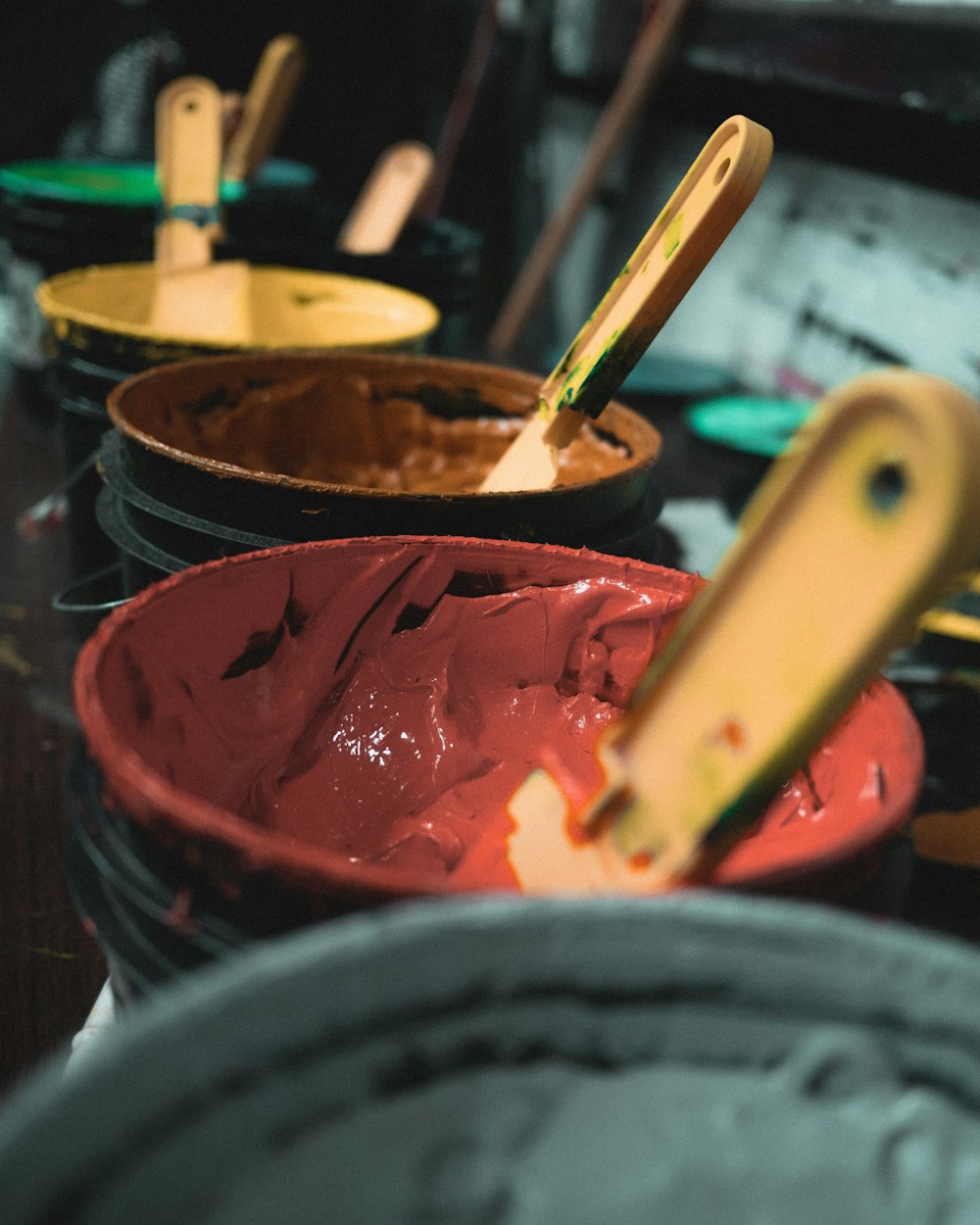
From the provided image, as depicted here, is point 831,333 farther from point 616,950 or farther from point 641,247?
point 616,950

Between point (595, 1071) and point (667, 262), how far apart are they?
24.2 inches

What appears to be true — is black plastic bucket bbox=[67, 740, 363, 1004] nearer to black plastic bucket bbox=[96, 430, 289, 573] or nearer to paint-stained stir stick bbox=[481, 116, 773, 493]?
black plastic bucket bbox=[96, 430, 289, 573]

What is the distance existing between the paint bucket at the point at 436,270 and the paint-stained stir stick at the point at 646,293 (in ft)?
2.39

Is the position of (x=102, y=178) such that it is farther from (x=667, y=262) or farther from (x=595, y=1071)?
(x=595, y=1071)

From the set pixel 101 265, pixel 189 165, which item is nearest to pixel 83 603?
pixel 189 165

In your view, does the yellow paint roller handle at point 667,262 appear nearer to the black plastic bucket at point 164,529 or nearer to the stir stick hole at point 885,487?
the black plastic bucket at point 164,529

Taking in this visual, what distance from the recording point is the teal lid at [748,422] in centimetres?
200

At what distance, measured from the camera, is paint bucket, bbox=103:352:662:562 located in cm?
81

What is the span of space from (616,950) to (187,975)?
251mm

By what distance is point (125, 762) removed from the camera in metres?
0.48

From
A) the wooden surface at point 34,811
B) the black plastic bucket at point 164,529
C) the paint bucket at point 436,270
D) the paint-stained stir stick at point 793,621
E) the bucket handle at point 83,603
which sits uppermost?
the paint-stained stir stick at point 793,621

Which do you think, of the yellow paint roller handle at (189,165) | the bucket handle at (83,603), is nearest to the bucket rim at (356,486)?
the bucket handle at (83,603)

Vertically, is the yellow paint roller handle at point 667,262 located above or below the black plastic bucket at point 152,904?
above

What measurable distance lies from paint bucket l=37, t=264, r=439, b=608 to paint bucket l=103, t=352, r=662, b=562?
0.07 meters
